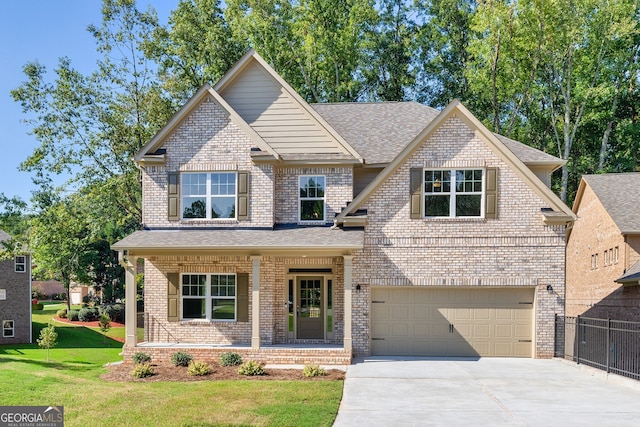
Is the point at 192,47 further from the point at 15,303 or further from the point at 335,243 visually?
the point at 335,243

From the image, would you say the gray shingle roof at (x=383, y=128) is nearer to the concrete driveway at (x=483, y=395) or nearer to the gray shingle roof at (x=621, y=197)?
the gray shingle roof at (x=621, y=197)

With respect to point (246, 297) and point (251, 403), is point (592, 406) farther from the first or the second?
point (246, 297)

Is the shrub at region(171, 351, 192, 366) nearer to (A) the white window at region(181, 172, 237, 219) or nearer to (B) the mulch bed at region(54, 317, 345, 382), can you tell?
(B) the mulch bed at region(54, 317, 345, 382)

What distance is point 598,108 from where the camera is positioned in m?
33.0

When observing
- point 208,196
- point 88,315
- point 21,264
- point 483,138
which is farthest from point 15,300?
point 483,138

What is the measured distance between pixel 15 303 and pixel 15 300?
0.52 ft

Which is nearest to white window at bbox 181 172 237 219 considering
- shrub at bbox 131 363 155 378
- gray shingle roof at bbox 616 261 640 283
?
shrub at bbox 131 363 155 378

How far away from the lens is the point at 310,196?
18766 mm

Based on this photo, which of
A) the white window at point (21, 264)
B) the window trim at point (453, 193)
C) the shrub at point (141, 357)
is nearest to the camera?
the shrub at point (141, 357)

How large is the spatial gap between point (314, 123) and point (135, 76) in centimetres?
1622

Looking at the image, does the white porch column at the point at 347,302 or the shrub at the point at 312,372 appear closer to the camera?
the shrub at the point at 312,372

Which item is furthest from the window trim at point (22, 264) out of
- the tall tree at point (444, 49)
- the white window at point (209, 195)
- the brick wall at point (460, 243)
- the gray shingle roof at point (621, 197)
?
the gray shingle roof at point (621, 197)

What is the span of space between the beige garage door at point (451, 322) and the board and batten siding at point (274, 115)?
5304mm

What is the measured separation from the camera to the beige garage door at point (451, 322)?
1762 cm
